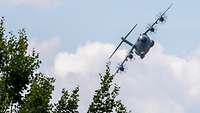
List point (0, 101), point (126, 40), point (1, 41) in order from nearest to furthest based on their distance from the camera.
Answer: point (0, 101), point (1, 41), point (126, 40)

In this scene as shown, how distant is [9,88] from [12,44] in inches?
95.9

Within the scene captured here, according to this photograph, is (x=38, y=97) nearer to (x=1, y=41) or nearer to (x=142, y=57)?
(x=1, y=41)

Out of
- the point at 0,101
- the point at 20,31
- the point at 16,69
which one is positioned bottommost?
the point at 0,101

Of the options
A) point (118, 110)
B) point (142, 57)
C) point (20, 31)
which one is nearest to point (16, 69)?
point (20, 31)

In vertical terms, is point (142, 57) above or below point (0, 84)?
above

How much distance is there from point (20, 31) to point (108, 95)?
5356mm

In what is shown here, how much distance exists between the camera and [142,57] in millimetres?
106875

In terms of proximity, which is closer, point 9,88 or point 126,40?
point 9,88

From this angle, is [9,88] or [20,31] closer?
[9,88]

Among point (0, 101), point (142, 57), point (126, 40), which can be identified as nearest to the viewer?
point (0, 101)

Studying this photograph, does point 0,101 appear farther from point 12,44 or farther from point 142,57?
point 142,57

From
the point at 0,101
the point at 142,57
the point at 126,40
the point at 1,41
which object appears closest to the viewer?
the point at 0,101

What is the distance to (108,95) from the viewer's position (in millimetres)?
28234

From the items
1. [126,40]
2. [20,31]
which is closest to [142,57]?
[126,40]
